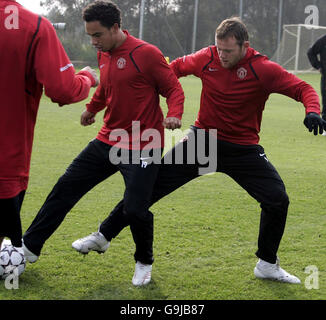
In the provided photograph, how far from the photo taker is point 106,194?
22.0 feet

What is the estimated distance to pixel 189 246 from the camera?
196 inches

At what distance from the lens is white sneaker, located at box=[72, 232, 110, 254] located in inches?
177

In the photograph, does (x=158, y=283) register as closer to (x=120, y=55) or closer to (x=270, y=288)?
(x=270, y=288)

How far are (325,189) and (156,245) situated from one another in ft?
10.3

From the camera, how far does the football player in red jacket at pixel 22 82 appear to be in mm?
3143

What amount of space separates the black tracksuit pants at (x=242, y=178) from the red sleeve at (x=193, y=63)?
49 centimetres

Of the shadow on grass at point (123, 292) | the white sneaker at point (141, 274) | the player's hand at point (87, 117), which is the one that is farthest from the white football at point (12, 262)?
the player's hand at point (87, 117)

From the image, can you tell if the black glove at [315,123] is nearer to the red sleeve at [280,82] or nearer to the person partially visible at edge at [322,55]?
the red sleeve at [280,82]

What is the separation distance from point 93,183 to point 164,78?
0.99m

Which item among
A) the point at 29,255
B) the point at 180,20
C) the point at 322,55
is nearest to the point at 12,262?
the point at 29,255

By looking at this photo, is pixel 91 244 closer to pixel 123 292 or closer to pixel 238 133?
pixel 123 292

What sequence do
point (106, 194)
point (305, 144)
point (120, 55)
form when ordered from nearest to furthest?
point (120, 55), point (106, 194), point (305, 144)

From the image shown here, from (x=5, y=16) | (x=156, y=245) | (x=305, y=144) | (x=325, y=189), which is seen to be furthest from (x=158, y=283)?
(x=305, y=144)

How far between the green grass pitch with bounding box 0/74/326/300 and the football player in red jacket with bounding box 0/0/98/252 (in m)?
0.92
